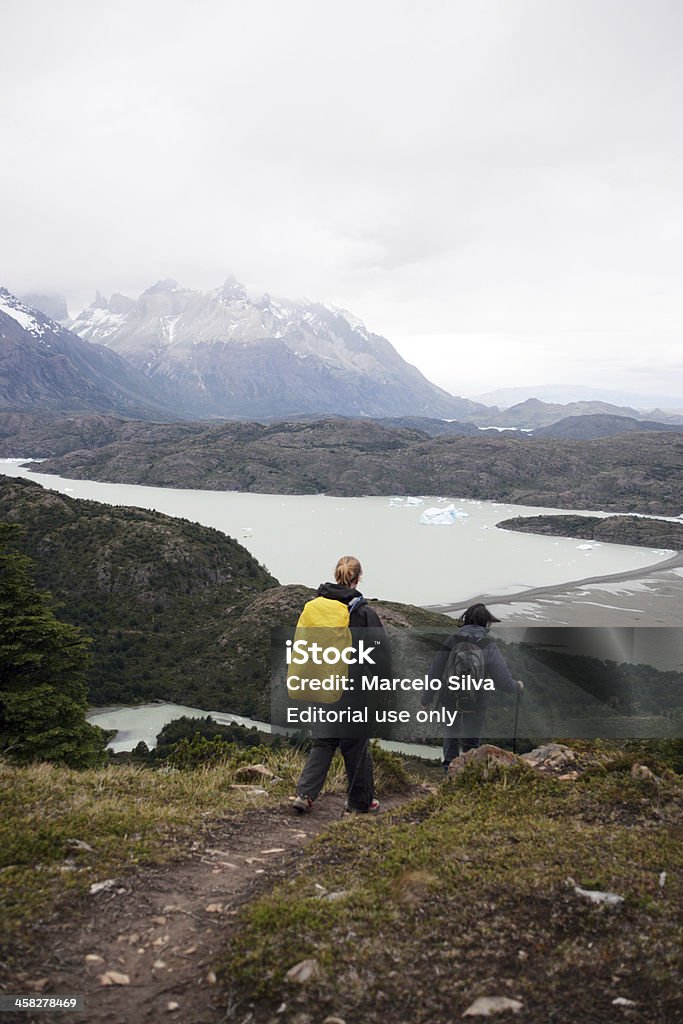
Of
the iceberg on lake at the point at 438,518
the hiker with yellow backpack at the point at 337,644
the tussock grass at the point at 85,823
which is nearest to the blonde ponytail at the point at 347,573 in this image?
the hiker with yellow backpack at the point at 337,644

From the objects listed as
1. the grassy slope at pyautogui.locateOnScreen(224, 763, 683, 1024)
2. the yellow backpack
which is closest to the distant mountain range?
the yellow backpack

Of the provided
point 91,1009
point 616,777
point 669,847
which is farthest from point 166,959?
point 616,777

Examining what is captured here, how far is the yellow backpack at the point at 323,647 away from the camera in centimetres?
571

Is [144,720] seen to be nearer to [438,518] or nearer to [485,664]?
[485,664]

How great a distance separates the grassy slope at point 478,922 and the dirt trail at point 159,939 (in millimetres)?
219

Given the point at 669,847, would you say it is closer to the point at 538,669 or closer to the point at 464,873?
the point at 464,873

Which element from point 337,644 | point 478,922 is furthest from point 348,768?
→ point 478,922

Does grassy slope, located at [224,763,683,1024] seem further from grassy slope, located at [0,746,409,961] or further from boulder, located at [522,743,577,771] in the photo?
boulder, located at [522,743,577,771]

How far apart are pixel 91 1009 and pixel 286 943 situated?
1018 mm

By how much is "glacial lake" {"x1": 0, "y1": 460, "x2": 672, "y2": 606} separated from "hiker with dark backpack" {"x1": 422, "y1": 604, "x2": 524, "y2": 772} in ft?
185

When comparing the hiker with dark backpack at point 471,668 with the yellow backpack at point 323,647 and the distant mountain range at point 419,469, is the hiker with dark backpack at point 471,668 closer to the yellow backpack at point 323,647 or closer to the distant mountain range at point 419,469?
the yellow backpack at point 323,647

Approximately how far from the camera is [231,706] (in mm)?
38250

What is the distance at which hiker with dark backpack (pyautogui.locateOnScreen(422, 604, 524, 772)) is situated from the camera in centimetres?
669

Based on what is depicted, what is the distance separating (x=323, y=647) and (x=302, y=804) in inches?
71.7
